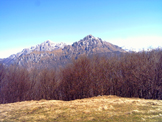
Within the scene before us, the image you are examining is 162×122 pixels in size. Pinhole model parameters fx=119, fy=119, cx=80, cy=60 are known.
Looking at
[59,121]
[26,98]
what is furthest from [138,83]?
[26,98]

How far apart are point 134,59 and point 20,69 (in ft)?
90.7

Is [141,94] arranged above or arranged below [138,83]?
below

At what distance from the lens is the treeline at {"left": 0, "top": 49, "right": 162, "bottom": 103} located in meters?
20.5

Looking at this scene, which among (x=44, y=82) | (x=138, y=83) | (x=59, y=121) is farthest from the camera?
(x=44, y=82)

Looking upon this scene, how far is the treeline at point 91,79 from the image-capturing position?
20453 mm

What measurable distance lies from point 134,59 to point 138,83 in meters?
4.58

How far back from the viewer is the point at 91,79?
84.6ft

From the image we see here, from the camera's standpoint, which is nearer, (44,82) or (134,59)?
(134,59)

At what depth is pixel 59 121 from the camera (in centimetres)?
884

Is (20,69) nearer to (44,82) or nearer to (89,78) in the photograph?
(44,82)

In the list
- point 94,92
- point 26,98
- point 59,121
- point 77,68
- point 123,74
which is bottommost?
point 26,98

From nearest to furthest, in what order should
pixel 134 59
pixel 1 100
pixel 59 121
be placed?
pixel 59 121 < pixel 134 59 < pixel 1 100

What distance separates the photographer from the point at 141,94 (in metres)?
21.7

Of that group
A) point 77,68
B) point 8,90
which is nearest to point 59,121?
point 77,68
